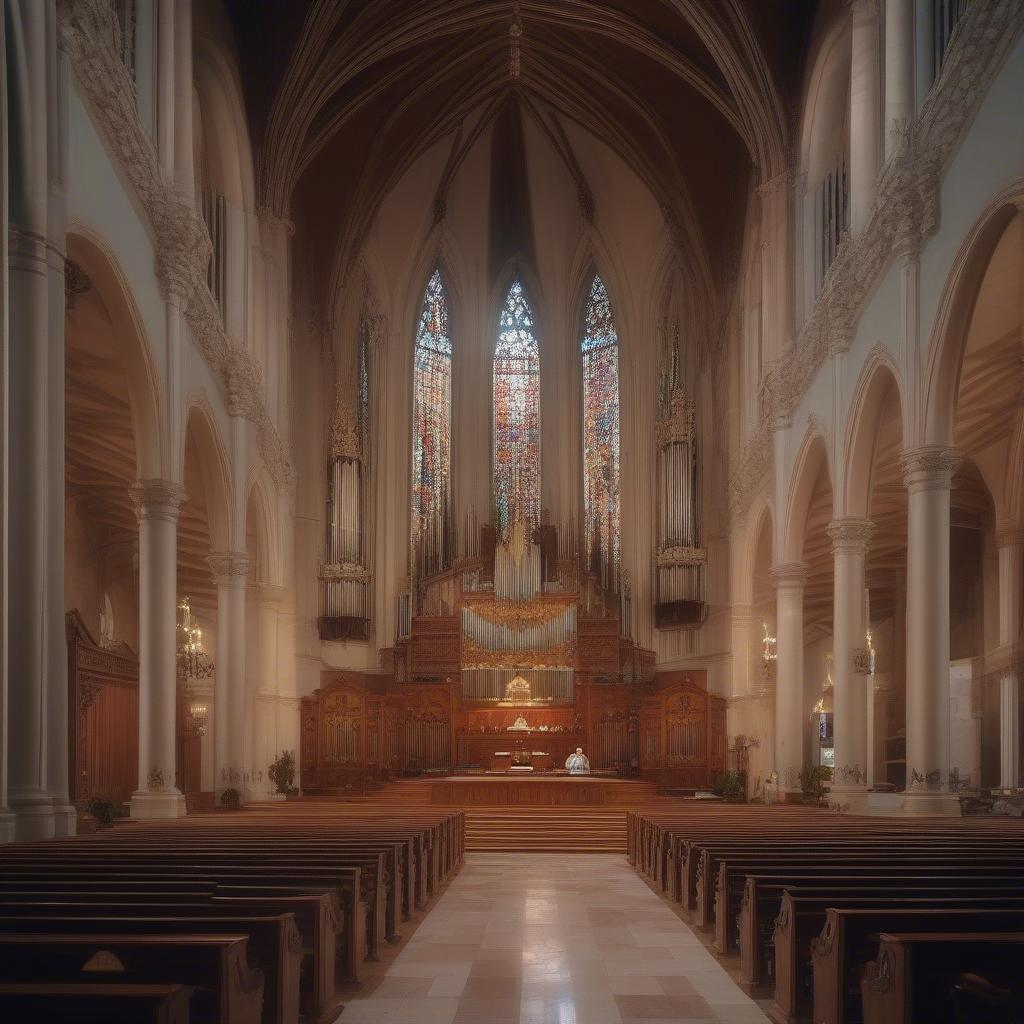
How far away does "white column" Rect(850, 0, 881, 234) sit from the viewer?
19.5 metres

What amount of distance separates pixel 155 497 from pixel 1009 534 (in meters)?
15.9

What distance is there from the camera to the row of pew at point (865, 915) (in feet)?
→ 16.5

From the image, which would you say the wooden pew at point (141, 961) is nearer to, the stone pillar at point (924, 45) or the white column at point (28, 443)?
the white column at point (28, 443)

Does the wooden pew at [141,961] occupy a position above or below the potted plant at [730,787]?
above

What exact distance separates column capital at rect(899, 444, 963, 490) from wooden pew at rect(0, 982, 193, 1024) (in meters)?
14.0

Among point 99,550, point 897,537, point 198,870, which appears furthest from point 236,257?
point 198,870

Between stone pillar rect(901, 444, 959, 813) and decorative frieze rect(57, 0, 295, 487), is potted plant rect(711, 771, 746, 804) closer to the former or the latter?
stone pillar rect(901, 444, 959, 813)

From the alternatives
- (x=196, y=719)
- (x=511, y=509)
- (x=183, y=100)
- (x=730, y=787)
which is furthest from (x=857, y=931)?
(x=511, y=509)

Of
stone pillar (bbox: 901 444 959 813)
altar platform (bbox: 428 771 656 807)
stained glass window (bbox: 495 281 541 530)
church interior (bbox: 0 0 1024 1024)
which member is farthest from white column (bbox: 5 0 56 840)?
stained glass window (bbox: 495 281 541 530)

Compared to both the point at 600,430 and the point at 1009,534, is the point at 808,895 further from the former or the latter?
the point at 600,430

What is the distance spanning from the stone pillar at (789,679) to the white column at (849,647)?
4.08 m

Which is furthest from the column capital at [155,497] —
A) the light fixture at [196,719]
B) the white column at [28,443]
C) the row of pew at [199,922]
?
the light fixture at [196,719]

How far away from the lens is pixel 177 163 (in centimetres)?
1900

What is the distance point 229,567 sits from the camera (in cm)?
2408
